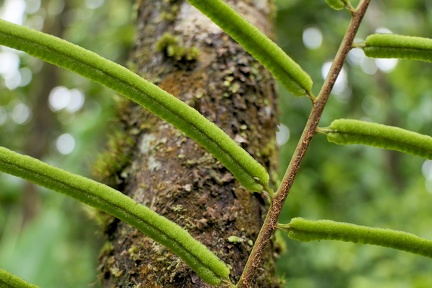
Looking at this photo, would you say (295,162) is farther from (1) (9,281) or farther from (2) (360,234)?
(1) (9,281)

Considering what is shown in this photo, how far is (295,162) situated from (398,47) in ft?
0.78

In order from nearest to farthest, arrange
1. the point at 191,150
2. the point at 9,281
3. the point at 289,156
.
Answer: the point at 9,281
the point at 191,150
the point at 289,156

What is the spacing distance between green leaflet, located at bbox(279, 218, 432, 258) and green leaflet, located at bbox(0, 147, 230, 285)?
0.42 ft

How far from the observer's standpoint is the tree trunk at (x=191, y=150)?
0.86 meters

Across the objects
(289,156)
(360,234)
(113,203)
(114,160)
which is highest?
(289,156)

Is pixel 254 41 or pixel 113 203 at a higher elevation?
pixel 254 41

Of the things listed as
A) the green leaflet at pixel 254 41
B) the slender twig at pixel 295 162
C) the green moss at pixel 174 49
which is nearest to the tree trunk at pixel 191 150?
the green moss at pixel 174 49

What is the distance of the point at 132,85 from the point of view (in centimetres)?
73

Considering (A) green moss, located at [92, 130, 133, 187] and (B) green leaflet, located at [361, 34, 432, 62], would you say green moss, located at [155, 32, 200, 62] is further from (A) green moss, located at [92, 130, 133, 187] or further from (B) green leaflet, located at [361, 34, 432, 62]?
(B) green leaflet, located at [361, 34, 432, 62]

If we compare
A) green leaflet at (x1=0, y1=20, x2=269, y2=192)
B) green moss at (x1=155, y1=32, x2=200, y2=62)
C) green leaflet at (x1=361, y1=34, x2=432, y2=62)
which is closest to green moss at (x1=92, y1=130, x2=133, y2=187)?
green moss at (x1=155, y1=32, x2=200, y2=62)

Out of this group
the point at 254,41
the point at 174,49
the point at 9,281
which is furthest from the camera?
the point at 174,49

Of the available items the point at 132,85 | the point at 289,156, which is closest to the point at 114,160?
the point at 132,85

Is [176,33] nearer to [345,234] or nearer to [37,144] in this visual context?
[345,234]

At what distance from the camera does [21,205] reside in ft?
12.8
